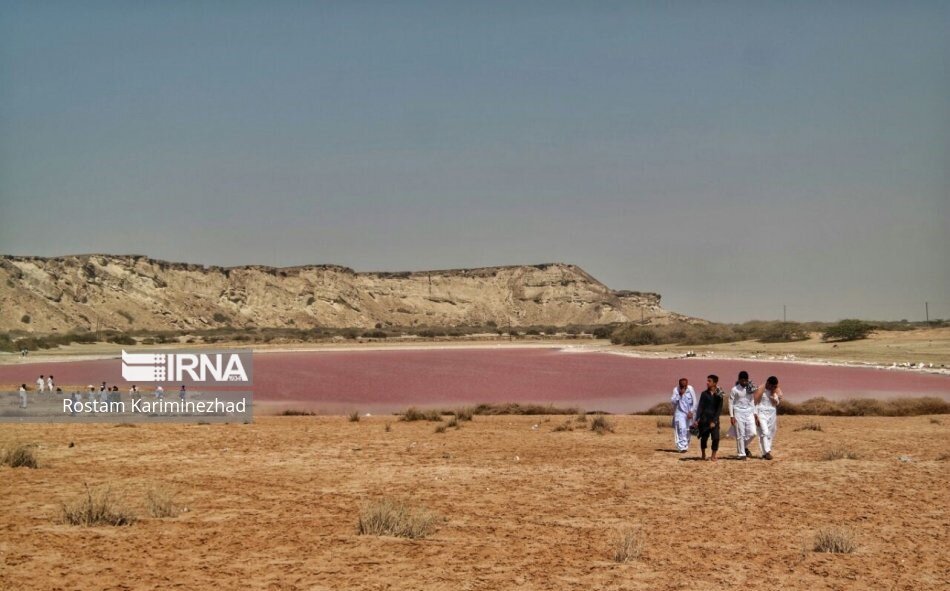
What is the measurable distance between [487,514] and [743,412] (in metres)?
6.01

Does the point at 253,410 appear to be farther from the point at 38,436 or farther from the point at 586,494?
the point at 586,494

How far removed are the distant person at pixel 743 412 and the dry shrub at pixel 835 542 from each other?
232 inches

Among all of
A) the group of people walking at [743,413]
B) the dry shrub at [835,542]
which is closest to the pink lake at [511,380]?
the group of people walking at [743,413]

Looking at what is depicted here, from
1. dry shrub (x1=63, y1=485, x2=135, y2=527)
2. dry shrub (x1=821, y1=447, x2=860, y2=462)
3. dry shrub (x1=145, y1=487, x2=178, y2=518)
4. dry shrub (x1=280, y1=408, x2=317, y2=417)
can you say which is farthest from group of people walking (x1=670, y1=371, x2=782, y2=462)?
dry shrub (x1=280, y1=408, x2=317, y2=417)

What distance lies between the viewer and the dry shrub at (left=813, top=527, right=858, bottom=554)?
9203 millimetres

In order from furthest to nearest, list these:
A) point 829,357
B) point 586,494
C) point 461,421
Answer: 1. point 829,357
2. point 461,421
3. point 586,494

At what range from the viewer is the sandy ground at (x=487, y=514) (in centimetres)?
839

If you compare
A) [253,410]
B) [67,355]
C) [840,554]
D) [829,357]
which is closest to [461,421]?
[253,410]

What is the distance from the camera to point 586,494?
12734 mm

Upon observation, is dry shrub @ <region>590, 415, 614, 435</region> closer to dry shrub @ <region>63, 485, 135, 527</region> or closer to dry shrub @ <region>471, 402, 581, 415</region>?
dry shrub @ <region>471, 402, 581, 415</region>

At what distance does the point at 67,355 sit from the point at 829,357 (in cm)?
5224

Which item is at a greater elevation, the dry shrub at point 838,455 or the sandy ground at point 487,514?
the dry shrub at point 838,455

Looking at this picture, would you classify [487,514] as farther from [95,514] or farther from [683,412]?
[683,412]

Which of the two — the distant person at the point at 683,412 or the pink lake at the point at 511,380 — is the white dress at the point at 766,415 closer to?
the distant person at the point at 683,412
